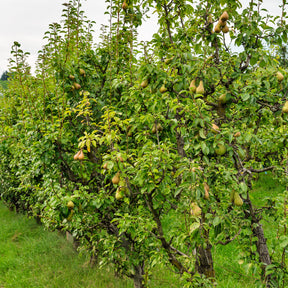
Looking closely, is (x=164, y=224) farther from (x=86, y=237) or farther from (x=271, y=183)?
(x=271, y=183)

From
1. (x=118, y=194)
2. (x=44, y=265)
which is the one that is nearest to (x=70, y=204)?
(x=118, y=194)

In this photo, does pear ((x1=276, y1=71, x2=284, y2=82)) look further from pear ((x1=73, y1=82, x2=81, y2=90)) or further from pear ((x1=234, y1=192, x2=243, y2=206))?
pear ((x1=73, y1=82, x2=81, y2=90))

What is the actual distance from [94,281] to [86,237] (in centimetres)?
113

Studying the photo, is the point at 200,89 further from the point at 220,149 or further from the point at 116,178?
the point at 116,178

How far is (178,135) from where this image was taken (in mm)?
3297

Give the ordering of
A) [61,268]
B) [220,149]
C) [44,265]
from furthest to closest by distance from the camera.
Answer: [44,265]
[61,268]
[220,149]

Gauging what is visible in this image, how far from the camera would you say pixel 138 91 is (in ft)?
9.29

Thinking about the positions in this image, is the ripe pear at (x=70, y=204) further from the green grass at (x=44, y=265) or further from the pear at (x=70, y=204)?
the green grass at (x=44, y=265)

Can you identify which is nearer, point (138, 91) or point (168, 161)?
point (168, 161)

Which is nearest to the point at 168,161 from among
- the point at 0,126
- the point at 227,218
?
the point at 227,218

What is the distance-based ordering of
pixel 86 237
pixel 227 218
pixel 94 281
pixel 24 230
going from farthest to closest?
1. pixel 24 230
2. pixel 94 281
3. pixel 86 237
4. pixel 227 218

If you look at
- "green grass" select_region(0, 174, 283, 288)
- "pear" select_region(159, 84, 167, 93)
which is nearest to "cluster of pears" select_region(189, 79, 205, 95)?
"pear" select_region(159, 84, 167, 93)

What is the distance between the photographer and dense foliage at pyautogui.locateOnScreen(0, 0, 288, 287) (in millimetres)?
2254

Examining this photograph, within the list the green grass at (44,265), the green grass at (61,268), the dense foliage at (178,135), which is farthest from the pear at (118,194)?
the green grass at (44,265)
